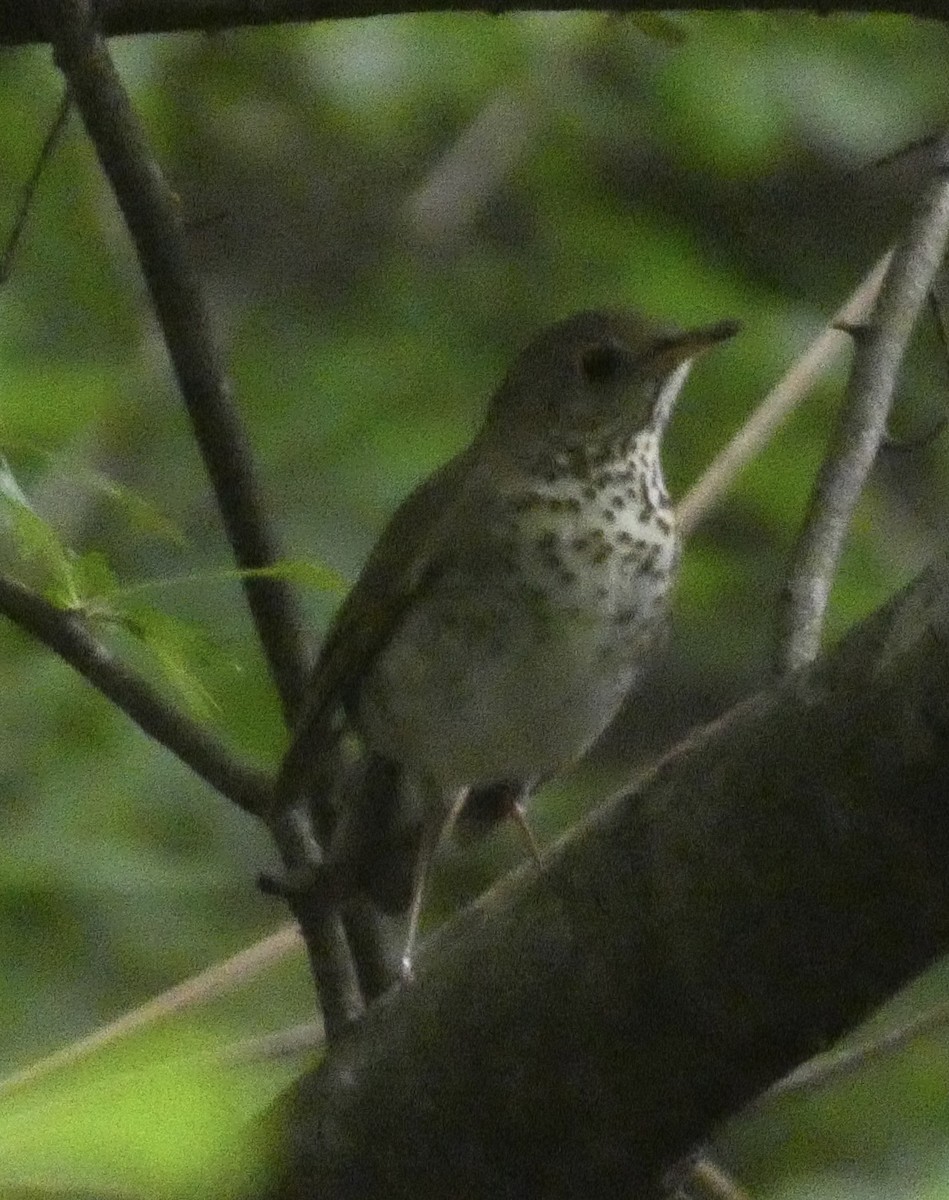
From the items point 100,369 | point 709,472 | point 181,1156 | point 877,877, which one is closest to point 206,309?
point 709,472

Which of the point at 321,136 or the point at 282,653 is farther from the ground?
the point at 282,653

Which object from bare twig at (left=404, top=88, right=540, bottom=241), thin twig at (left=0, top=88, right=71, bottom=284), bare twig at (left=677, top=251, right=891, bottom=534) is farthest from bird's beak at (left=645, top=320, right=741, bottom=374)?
bare twig at (left=404, top=88, right=540, bottom=241)

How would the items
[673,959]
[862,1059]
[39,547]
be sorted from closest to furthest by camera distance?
[673,959]
[39,547]
[862,1059]

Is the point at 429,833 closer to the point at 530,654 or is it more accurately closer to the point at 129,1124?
the point at 530,654

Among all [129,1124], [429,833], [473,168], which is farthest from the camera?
[473,168]

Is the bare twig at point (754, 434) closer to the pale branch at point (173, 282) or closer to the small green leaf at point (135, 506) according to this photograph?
the pale branch at point (173, 282)

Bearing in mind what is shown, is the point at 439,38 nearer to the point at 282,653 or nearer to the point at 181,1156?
the point at 282,653

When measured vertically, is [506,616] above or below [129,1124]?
below

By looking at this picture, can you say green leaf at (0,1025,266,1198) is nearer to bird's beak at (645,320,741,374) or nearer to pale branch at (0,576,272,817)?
pale branch at (0,576,272,817)

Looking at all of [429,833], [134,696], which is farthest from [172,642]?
[429,833]
